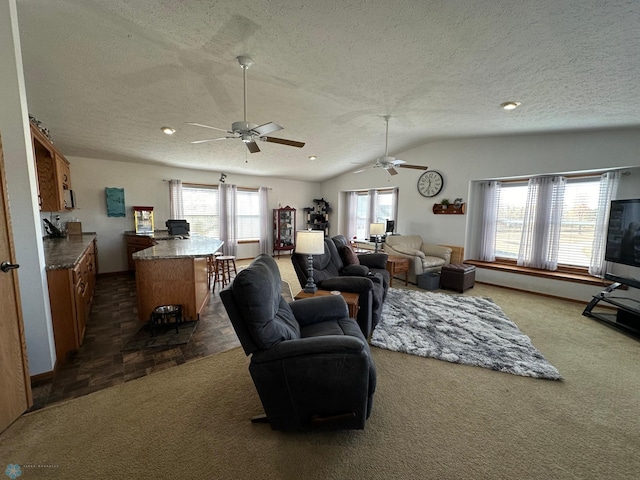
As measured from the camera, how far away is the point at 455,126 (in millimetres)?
4074

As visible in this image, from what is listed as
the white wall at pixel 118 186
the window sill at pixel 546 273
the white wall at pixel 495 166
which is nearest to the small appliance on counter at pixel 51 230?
the white wall at pixel 118 186

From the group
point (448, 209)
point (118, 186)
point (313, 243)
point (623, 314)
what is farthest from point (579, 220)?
point (118, 186)

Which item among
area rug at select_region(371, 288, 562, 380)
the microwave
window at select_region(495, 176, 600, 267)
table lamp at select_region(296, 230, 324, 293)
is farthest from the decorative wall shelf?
the microwave

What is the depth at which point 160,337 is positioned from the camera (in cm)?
271

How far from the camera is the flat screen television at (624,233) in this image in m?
3.08

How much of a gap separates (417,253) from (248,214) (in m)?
4.57

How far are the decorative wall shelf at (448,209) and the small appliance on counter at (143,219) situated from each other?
19.8ft

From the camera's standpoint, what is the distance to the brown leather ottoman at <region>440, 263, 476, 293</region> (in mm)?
4422

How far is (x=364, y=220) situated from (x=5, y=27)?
6.50 metres

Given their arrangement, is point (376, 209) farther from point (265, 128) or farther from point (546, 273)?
point (265, 128)

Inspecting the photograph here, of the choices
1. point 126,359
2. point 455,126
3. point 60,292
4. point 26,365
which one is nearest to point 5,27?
point 60,292

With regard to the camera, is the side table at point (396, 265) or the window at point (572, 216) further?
the side table at point (396, 265)

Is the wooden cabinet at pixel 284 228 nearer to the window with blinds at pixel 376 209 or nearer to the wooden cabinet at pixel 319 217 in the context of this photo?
the wooden cabinet at pixel 319 217

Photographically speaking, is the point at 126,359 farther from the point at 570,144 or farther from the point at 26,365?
the point at 570,144
